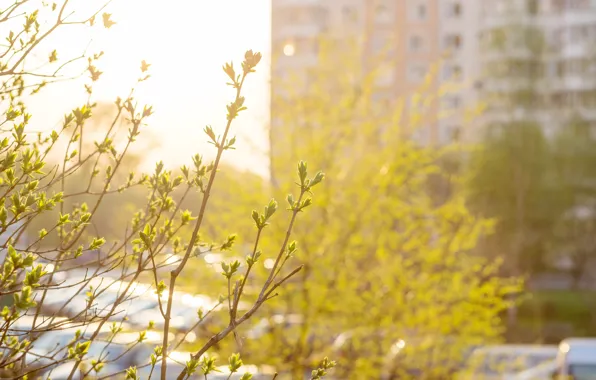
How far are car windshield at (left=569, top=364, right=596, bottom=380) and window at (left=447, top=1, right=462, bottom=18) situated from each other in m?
38.1

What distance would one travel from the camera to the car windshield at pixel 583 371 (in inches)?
475

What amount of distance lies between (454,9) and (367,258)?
41327 mm

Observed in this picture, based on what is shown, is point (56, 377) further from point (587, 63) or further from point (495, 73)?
point (587, 63)

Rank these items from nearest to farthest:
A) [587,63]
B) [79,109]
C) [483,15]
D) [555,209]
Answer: [79,109] → [555,209] → [587,63] → [483,15]

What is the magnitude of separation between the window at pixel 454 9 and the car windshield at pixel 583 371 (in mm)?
38107

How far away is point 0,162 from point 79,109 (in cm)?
31

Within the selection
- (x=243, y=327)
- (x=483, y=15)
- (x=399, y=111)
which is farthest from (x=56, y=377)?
(x=483, y=15)

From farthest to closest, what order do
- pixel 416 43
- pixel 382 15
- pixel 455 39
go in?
1. pixel 455 39
2. pixel 416 43
3. pixel 382 15

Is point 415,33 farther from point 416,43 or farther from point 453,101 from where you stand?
point 453,101

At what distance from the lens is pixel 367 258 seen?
29.0 ft

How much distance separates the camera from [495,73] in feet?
98.3

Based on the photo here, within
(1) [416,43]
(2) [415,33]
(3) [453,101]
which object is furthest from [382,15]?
(3) [453,101]

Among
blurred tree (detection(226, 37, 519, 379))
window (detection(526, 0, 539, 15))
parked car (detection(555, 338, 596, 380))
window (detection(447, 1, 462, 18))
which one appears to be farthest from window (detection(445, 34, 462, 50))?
blurred tree (detection(226, 37, 519, 379))

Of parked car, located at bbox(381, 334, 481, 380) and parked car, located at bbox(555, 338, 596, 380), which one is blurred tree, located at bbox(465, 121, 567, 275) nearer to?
parked car, located at bbox(555, 338, 596, 380)
